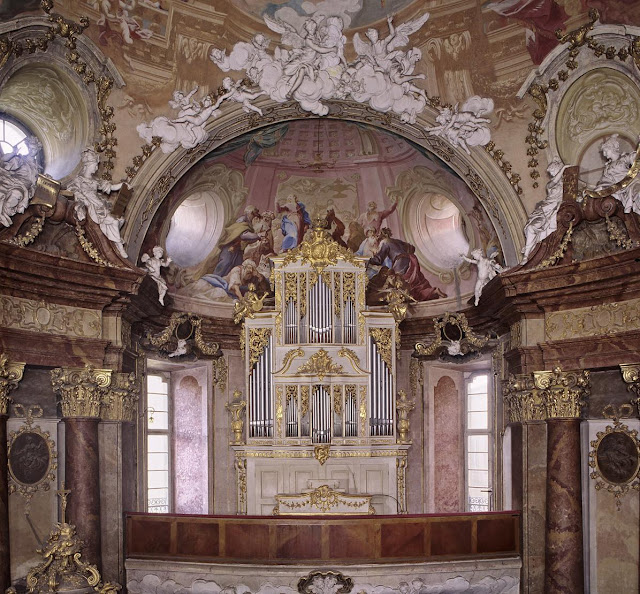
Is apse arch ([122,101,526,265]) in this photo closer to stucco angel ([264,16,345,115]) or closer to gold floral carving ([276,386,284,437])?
stucco angel ([264,16,345,115])

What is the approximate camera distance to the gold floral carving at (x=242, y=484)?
66.2ft

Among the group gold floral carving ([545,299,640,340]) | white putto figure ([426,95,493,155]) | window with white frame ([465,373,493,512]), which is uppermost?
white putto figure ([426,95,493,155])

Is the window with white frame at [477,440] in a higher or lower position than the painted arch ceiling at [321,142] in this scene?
lower

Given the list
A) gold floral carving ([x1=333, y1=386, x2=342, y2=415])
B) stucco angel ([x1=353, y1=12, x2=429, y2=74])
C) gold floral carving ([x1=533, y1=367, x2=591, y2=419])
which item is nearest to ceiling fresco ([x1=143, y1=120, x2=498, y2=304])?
stucco angel ([x1=353, y1=12, x2=429, y2=74])

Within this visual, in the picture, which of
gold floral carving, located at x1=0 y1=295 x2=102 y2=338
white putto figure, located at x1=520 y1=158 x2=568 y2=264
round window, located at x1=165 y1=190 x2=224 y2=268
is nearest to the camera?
gold floral carving, located at x1=0 y1=295 x2=102 y2=338

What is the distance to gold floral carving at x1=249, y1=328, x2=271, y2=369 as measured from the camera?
20578 mm

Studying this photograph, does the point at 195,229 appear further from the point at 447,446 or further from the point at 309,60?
the point at 447,446

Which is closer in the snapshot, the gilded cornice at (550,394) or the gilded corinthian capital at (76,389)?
the gilded corinthian capital at (76,389)

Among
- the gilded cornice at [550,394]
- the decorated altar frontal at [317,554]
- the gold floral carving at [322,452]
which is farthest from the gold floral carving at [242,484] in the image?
the gilded cornice at [550,394]

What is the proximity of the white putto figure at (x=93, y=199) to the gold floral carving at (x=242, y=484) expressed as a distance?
520 cm

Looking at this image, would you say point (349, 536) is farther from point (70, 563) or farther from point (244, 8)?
point (244, 8)

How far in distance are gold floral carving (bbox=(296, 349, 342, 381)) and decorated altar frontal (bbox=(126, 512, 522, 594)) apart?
365 centimetres

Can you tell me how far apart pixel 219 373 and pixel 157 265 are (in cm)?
366

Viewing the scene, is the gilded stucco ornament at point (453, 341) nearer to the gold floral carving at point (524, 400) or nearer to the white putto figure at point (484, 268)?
the white putto figure at point (484, 268)
